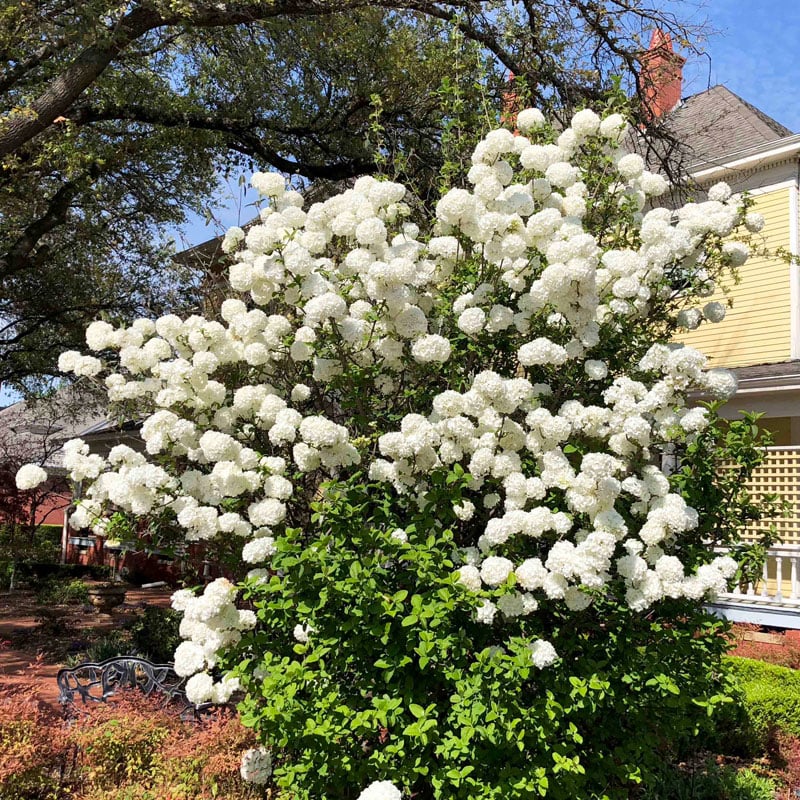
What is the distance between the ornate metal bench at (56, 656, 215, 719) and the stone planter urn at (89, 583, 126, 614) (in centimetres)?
735

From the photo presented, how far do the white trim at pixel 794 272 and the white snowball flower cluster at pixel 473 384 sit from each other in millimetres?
7526

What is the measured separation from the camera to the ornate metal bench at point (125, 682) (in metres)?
4.76

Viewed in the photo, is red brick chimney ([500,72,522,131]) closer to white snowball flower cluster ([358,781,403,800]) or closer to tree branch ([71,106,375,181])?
tree branch ([71,106,375,181])

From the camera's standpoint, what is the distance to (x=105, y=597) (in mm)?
11992

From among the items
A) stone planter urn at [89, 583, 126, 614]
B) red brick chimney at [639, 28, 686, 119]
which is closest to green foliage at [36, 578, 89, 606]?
stone planter urn at [89, 583, 126, 614]

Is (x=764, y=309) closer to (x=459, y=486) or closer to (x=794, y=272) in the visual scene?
(x=794, y=272)

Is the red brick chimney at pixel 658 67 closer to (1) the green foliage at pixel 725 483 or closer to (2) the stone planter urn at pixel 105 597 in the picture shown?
(1) the green foliage at pixel 725 483

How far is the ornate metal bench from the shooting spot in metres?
4.76

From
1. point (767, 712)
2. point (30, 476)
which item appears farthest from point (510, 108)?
point (767, 712)

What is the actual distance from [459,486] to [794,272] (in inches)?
374

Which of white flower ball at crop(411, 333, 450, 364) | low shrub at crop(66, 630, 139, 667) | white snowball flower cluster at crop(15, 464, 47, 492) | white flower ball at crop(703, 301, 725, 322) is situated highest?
white flower ball at crop(703, 301, 725, 322)

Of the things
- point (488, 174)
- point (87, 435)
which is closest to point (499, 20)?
point (488, 174)

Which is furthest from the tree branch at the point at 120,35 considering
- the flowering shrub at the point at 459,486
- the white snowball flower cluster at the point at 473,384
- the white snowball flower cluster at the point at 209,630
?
the white snowball flower cluster at the point at 209,630

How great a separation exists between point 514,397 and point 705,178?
30.6 feet
